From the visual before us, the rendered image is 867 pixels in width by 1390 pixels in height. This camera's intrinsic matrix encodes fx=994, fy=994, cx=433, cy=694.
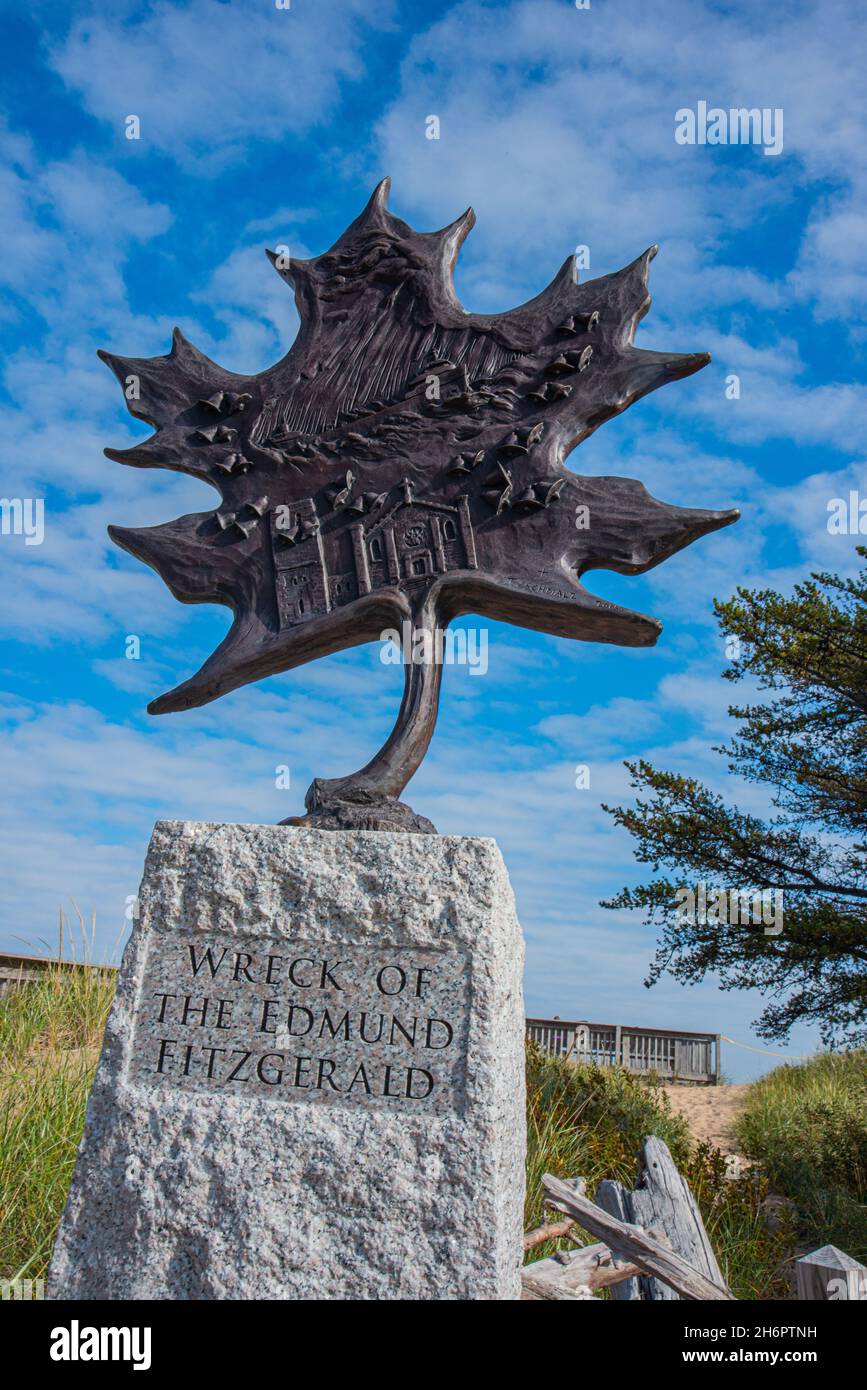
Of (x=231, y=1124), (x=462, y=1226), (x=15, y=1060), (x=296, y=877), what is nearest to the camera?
(x=462, y=1226)

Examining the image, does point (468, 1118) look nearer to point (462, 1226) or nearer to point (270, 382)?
point (462, 1226)

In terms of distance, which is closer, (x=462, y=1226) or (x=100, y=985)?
(x=462, y=1226)

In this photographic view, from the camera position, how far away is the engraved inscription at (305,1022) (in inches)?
116

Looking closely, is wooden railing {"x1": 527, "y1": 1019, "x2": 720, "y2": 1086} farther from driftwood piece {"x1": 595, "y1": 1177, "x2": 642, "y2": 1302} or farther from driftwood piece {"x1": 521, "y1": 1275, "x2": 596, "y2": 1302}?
driftwood piece {"x1": 521, "y1": 1275, "x2": 596, "y2": 1302}

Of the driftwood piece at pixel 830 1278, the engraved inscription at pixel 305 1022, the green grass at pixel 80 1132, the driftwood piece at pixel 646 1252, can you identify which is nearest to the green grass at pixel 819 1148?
the green grass at pixel 80 1132

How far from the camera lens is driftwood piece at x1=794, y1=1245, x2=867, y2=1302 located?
3.52 metres

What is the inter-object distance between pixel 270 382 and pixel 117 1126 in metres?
2.93

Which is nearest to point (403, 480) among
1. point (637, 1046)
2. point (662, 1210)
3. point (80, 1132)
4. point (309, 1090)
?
point (309, 1090)

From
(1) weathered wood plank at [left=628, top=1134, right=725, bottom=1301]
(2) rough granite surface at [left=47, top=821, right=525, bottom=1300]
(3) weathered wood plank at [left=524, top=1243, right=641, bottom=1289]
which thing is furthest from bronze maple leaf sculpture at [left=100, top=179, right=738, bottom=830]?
(1) weathered wood plank at [left=628, top=1134, right=725, bottom=1301]

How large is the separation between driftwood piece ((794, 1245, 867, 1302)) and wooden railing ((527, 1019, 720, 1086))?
11030 millimetres
